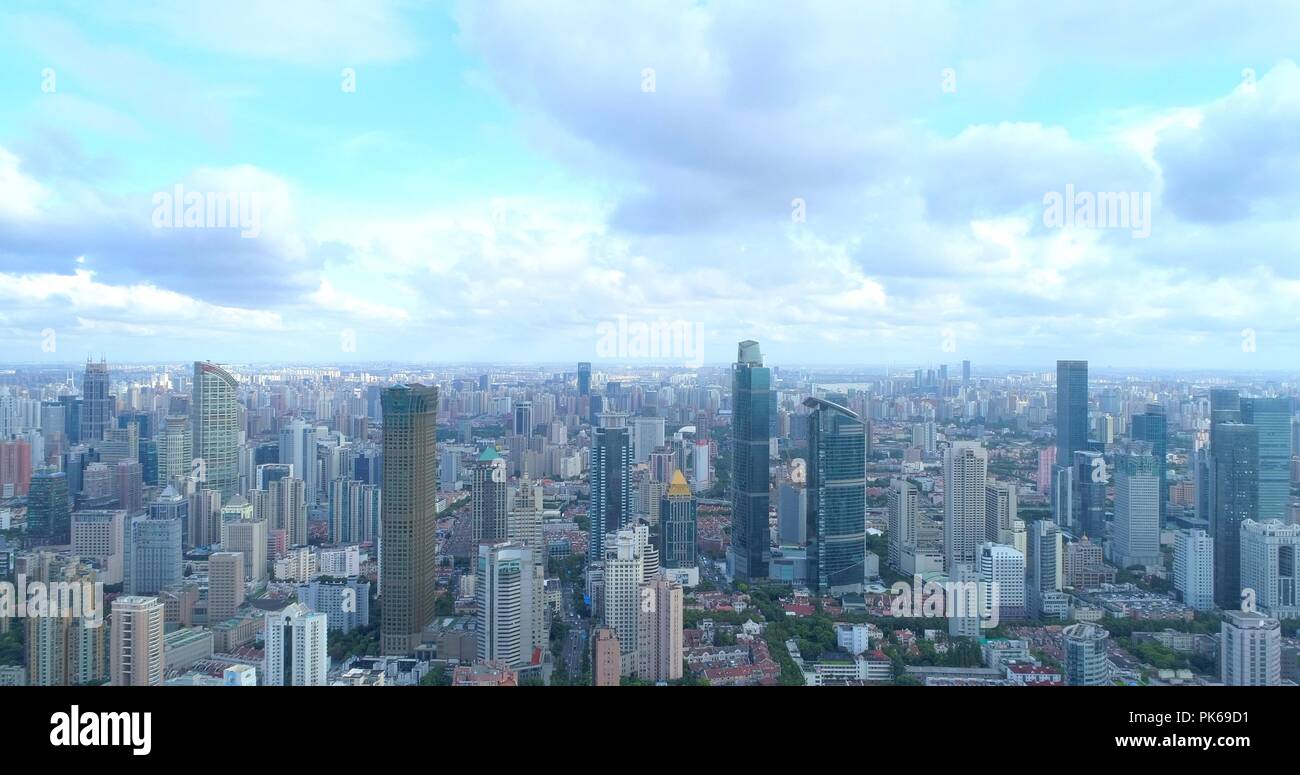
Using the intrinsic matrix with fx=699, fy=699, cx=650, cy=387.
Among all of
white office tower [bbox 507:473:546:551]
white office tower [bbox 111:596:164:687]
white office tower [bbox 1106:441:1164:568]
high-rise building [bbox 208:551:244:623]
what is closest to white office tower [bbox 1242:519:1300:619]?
white office tower [bbox 1106:441:1164:568]

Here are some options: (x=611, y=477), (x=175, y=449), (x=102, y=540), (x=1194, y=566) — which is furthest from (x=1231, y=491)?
(x=175, y=449)

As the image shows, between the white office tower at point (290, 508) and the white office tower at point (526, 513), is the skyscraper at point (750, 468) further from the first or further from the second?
the white office tower at point (290, 508)

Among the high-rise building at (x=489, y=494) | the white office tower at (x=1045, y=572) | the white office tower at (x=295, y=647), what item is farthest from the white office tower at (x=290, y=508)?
the white office tower at (x=1045, y=572)

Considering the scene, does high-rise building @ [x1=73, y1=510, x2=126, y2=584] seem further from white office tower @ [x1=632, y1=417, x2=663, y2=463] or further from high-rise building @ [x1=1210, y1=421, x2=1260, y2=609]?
high-rise building @ [x1=1210, y1=421, x2=1260, y2=609]

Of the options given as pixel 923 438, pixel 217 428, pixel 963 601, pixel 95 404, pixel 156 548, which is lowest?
pixel 963 601

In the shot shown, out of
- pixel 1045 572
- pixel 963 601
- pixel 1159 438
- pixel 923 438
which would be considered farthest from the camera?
pixel 923 438

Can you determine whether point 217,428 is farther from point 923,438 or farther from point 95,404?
point 923,438
